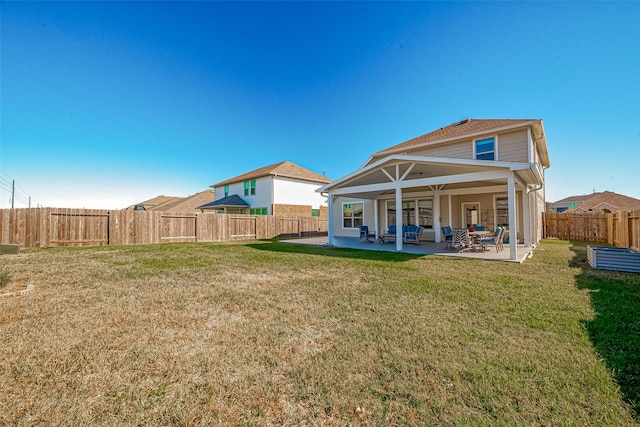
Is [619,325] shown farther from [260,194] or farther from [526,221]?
[260,194]

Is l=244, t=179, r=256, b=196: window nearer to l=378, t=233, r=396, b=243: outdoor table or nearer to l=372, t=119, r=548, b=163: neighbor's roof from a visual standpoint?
l=372, t=119, r=548, b=163: neighbor's roof

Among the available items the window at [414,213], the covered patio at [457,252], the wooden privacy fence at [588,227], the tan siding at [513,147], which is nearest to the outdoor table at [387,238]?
the covered patio at [457,252]

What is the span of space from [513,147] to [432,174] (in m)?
4.02

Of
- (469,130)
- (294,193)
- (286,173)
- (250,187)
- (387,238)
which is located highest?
(286,173)

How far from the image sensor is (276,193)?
25.1 m

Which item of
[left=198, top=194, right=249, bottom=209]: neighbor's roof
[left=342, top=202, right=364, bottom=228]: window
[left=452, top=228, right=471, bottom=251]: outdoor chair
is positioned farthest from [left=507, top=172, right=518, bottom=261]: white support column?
[left=198, top=194, right=249, bottom=209]: neighbor's roof

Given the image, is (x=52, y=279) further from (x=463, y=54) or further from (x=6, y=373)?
(x=463, y=54)

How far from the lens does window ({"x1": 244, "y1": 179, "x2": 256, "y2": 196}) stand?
88.6 ft

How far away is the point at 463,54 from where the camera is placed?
1144cm

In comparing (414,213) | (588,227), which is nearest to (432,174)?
(414,213)

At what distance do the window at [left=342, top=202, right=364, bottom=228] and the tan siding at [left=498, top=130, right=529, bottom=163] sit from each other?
8.38 metres

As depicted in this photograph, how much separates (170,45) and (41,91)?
5.82 m

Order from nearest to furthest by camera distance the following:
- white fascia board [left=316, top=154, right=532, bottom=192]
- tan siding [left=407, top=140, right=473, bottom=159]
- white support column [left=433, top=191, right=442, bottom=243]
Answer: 1. white fascia board [left=316, top=154, right=532, bottom=192]
2. tan siding [left=407, top=140, right=473, bottom=159]
3. white support column [left=433, top=191, right=442, bottom=243]

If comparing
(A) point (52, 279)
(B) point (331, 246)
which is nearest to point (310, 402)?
(A) point (52, 279)
